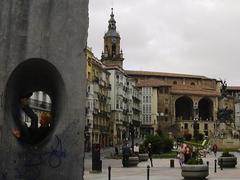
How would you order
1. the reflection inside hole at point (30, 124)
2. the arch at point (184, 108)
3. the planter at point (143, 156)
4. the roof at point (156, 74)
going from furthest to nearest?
1. the roof at point (156, 74)
2. the arch at point (184, 108)
3. the planter at point (143, 156)
4. the reflection inside hole at point (30, 124)

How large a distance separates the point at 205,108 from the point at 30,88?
5296 inches

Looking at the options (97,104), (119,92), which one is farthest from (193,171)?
(119,92)

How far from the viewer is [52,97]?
10.3m

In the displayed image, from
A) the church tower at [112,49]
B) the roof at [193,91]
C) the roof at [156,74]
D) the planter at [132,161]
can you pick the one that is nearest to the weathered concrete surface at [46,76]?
the planter at [132,161]

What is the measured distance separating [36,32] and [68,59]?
33.8 inches

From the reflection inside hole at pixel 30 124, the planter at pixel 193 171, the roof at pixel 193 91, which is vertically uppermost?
the roof at pixel 193 91

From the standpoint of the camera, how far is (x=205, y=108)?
142m

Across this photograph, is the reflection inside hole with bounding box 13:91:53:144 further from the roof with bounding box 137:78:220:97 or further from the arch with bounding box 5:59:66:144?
the roof with bounding box 137:78:220:97

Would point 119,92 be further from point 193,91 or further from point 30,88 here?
point 30,88

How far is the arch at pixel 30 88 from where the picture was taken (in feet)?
33.2

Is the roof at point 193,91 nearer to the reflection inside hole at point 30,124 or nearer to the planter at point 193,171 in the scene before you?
the planter at point 193,171

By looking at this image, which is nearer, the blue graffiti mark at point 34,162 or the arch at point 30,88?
the blue graffiti mark at point 34,162

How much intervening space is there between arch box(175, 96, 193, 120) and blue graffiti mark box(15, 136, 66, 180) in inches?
5009

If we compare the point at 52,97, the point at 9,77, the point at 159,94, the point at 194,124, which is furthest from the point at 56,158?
the point at 159,94
